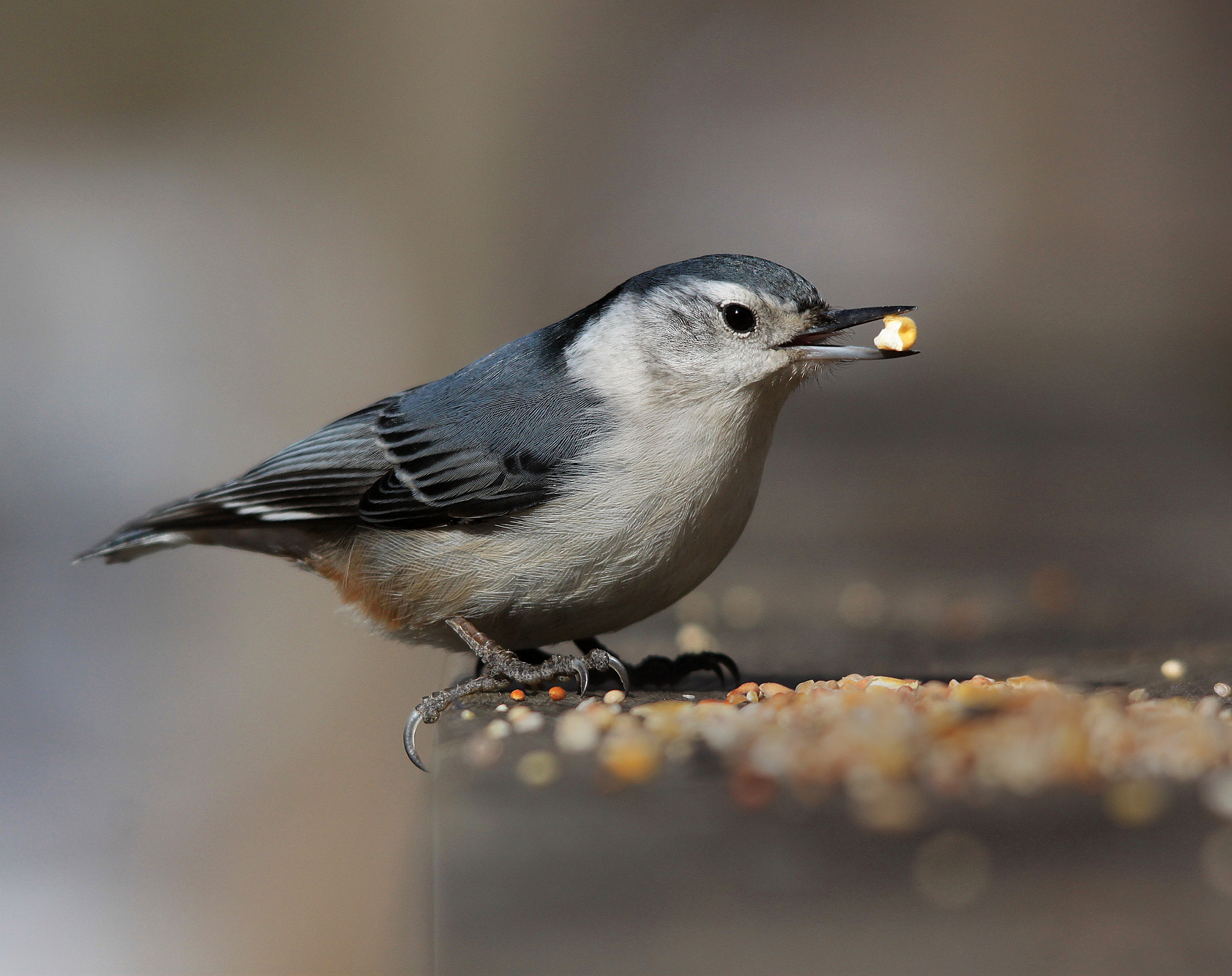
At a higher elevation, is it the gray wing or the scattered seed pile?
the gray wing

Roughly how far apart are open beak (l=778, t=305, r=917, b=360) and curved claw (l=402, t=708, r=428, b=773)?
828 mm

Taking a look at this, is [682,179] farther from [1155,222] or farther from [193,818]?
[193,818]

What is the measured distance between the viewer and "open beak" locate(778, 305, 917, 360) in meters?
1.86

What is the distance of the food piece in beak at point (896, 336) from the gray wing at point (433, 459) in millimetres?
477

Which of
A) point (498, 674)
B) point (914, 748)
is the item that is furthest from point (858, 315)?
point (914, 748)

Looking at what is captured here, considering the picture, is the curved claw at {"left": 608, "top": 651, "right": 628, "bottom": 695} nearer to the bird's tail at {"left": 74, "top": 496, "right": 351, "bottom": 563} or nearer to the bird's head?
the bird's head

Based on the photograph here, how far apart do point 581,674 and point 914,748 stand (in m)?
0.74

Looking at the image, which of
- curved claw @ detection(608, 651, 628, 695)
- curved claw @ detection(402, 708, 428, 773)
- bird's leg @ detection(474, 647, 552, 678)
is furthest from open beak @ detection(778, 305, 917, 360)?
curved claw @ detection(402, 708, 428, 773)

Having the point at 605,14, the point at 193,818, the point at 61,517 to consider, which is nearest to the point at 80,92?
the point at 61,517

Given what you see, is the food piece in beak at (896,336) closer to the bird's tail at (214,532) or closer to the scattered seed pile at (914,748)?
the scattered seed pile at (914,748)

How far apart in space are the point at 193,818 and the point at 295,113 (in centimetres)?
380

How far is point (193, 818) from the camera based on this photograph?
453 centimetres

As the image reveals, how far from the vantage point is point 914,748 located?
1129 millimetres

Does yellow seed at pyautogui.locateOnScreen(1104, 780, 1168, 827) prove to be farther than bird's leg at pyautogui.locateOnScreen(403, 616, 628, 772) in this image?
No
